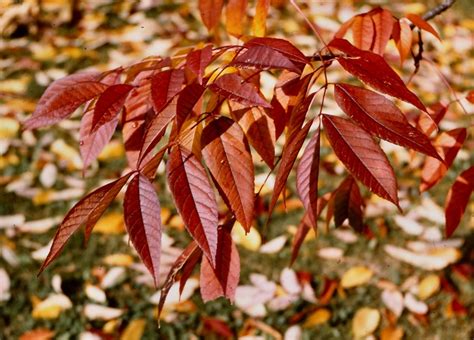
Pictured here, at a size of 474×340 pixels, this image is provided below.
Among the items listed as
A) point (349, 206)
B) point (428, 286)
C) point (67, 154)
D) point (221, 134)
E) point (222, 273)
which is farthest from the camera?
point (67, 154)

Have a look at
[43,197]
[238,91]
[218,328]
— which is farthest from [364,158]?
[43,197]

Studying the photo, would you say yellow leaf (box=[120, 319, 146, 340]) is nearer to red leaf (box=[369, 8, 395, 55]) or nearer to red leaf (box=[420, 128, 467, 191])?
red leaf (box=[420, 128, 467, 191])

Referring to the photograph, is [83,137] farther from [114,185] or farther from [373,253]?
[373,253]

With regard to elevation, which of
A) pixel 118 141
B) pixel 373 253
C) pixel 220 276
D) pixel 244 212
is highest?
pixel 244 212

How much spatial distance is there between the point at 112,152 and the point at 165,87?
164 cm

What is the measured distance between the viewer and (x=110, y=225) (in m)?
2.08

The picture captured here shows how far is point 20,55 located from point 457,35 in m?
2.31

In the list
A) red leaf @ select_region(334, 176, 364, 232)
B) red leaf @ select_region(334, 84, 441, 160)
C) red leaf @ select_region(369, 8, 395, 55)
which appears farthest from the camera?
red leaf @ select_region(334, 176, 364, 232)

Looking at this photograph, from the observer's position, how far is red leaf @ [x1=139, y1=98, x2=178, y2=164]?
2.35 ft

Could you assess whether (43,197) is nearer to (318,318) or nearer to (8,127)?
(8,127)

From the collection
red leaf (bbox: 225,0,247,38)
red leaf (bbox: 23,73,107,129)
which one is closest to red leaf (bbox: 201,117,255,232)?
red leaf (bbox: 23,73,107,129)

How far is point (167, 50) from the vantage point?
2.94 metres

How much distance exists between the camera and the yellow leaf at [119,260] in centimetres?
193

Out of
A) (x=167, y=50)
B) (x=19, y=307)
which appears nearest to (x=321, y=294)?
(x=19, y=307)
